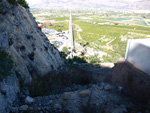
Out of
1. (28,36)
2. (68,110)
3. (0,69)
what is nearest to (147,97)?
(68,110)

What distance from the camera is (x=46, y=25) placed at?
72.7 m

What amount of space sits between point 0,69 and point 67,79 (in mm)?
3485

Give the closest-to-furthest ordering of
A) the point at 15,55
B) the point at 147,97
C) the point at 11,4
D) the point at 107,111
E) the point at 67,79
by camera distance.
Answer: the point at 107,111 → the point at 147,97 → the point at 15,55 → the point at 67,79 → the point at 11,4

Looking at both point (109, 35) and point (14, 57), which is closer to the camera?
point (14, 57)

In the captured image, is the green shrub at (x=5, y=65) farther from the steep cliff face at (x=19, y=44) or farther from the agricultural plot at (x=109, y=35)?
the agricultural plot at (x=109, y=35)

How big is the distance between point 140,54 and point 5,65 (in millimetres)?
7007

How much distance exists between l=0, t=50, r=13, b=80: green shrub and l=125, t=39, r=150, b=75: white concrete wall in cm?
665

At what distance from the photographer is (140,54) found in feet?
25.1

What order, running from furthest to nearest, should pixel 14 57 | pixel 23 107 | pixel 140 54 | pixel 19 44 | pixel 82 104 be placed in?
pixel 140 54 → pixel 19 44 → pixel 14 57 → pixel 82 104 → pixel 23 107

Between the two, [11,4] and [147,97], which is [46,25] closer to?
[11,4]

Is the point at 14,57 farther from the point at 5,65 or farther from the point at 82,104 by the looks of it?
the point at 82,104

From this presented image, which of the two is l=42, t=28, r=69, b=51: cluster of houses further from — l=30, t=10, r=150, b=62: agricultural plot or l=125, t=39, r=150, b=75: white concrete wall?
l=125, t=39, r=150, b=75: white concrete wall

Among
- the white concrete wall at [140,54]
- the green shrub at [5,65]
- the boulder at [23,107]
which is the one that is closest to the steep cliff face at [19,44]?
the green shrub at [5,65]

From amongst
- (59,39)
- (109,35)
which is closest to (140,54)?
(59,39)
